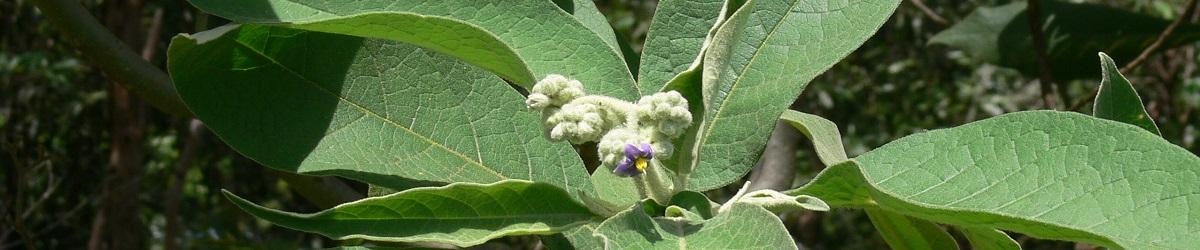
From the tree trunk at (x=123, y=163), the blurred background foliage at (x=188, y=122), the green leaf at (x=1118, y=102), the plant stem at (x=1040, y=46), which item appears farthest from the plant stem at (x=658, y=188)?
the tree trunk at (x=123, y=163)

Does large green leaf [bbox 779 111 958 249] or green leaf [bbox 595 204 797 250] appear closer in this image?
green leaf [bbox 595 204 797 250]

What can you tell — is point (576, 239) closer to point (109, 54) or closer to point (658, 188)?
point (658, 188)

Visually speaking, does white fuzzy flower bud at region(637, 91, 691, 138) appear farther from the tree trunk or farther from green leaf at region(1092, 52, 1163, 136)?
the tree trunk

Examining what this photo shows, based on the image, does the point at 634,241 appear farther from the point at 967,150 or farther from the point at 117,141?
the point at 117,141

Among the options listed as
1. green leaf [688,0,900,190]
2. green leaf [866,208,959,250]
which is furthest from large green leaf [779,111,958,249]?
green leaf [688,0,900,190]

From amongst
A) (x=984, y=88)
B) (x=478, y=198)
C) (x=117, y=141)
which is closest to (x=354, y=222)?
(x=478, y=198)

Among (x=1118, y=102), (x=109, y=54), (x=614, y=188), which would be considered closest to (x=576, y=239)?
(x=614, y=188)
